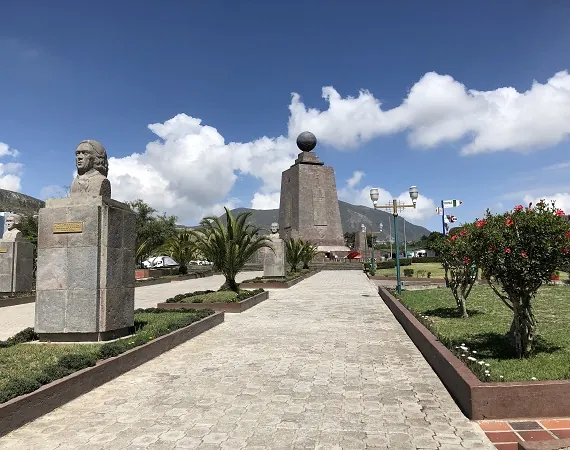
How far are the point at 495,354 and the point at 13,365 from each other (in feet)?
18.5

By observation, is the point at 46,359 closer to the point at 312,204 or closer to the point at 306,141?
the point at 312,204

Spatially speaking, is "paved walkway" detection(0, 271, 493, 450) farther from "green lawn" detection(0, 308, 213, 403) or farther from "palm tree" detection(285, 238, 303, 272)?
"palm tree" detection(285, 238, 303, 272)

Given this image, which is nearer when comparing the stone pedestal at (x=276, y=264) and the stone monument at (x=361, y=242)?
the stone pedestal at (x=276, y=264)

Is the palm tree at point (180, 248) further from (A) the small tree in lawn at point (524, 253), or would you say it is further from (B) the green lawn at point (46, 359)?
(A) the small tree in lawn at point (524, 253)

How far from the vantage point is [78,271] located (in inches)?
273

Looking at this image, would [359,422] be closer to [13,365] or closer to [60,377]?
[60,377]

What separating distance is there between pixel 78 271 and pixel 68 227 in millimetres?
691

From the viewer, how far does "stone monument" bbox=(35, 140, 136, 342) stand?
22.6ft

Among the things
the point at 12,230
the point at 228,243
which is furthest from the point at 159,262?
the point at 228,243

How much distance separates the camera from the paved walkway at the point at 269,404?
12.2 ft

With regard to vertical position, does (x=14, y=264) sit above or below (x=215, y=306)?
above

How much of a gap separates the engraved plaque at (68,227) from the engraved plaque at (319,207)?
38.1 meters

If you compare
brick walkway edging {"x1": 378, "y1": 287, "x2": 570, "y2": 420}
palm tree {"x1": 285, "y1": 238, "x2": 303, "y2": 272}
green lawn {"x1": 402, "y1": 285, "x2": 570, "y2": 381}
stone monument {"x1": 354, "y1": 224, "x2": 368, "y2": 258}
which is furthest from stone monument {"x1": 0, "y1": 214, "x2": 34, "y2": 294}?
stone monument {"x1": 354, "y1": 224, "x2": 368, "y2": 258}

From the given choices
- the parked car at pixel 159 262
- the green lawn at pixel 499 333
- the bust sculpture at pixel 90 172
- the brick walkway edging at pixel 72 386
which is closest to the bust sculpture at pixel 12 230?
the bust sculpture at pixel 90 172
